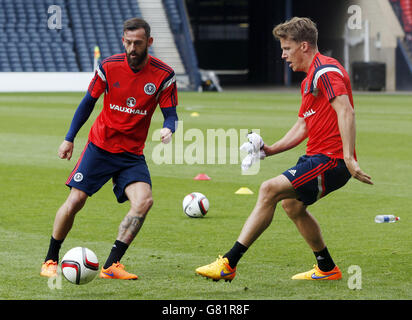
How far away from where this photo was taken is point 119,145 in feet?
21.1

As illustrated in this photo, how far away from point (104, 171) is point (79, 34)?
38643 mm

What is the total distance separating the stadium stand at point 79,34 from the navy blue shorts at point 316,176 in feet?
118

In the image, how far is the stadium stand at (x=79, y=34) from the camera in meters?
41.5

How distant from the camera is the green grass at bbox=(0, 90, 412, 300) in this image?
5.95 metres

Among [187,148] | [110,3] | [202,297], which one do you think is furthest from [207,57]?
[202,297]

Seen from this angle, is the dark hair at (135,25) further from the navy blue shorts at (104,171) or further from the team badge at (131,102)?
the navy blue shorts at (104,171)

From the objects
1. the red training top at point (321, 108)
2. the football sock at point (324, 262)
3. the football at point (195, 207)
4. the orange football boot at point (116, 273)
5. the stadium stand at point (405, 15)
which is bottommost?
the stadium stand at point (405, 15)

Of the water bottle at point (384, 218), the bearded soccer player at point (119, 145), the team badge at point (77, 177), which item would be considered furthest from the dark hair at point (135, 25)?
the water bottle at point (384, 218)

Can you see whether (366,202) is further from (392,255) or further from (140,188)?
(140,188)

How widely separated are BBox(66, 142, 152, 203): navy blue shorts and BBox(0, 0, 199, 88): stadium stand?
3522cm

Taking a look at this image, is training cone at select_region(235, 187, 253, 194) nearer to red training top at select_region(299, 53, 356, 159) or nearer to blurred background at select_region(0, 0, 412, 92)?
red training top at select_region(299, 53, 356, 159)

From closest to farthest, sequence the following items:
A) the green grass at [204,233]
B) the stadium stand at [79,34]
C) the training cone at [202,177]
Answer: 1. the green grass at [204,233]
2. the training cone at [202,177]
3. the stadium stand at [79,34]

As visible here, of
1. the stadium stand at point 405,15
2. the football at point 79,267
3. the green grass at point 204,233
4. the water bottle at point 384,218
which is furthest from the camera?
the stadium stand at point 405,15

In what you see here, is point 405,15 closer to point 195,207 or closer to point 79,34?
point 79,34
